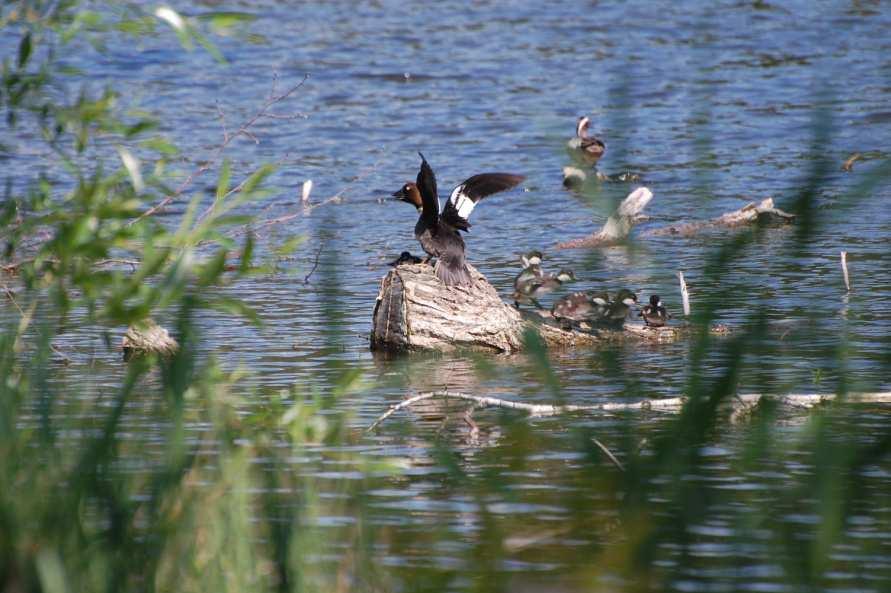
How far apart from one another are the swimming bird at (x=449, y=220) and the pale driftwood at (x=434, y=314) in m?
0.12

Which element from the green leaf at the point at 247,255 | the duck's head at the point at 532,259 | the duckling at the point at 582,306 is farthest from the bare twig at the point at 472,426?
the duck's head at the point at 532,259

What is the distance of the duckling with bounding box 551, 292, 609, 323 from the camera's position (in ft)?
31.0

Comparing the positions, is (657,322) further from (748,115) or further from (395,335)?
(748,115)

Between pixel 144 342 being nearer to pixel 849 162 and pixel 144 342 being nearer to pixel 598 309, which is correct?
pixel 598 309

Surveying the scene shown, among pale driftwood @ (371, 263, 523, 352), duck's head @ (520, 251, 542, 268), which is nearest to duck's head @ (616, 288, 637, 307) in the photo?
pale driftwood @ (371, 263, 523, 352)

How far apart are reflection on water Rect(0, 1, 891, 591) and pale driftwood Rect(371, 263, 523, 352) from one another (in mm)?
266

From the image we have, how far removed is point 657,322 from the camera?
31.3ft

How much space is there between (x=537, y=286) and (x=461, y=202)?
941 mm

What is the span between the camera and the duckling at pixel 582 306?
372 inches

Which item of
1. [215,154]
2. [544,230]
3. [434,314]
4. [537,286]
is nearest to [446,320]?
[434,314]

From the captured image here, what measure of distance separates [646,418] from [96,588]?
1.43m

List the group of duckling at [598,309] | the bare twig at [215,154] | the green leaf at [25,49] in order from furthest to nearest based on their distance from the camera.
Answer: the group of duckling at [598,309], the bare twig at [215,154], the green leaf at [25,49]

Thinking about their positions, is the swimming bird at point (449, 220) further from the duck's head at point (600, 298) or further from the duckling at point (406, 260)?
the duck's head at point (600, 298)

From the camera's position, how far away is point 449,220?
33.7 feet
